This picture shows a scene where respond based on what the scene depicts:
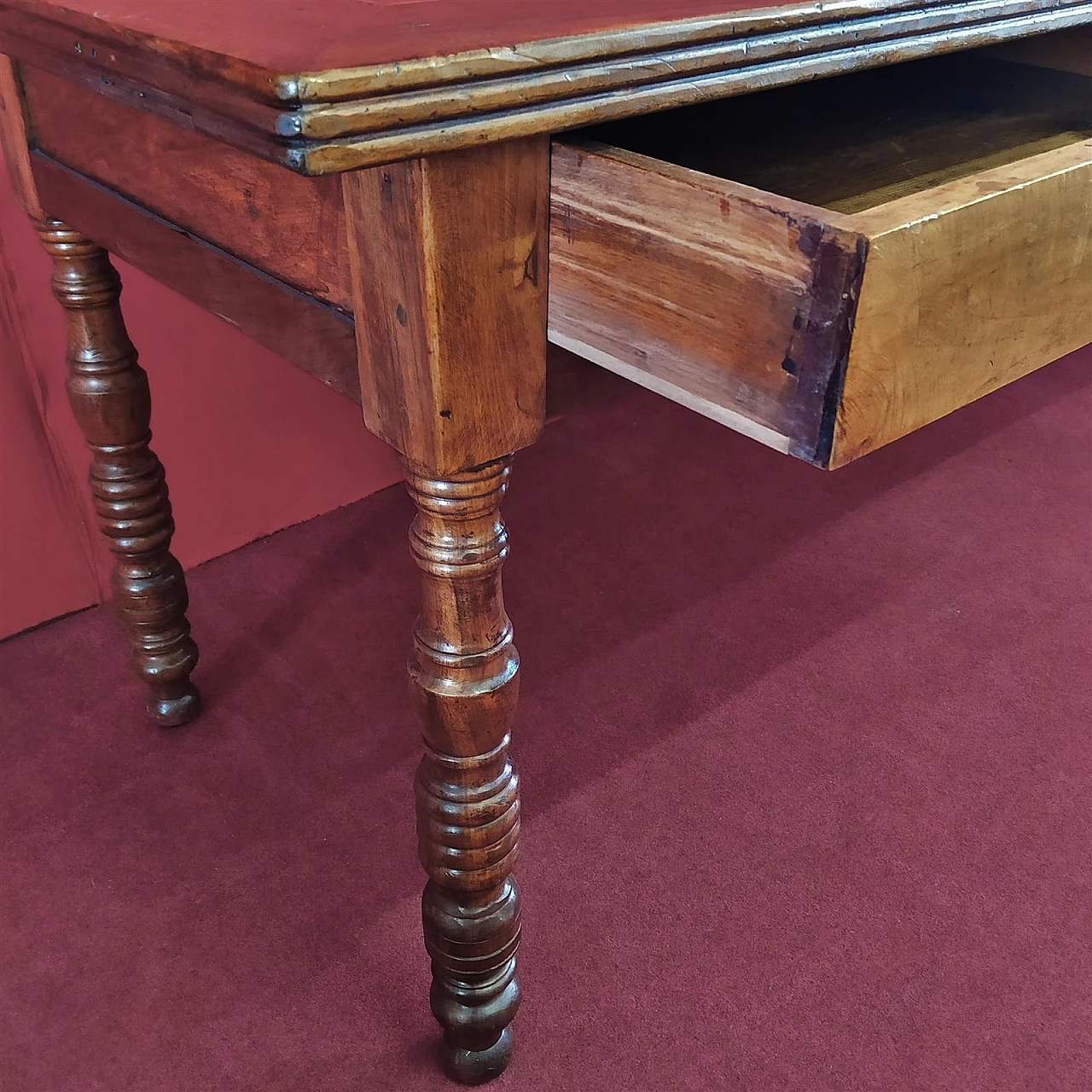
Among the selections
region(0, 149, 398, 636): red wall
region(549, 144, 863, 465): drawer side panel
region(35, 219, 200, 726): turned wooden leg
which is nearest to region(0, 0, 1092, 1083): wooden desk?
region(549, 144, 863, 465): drawer side panel

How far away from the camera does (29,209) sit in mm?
842

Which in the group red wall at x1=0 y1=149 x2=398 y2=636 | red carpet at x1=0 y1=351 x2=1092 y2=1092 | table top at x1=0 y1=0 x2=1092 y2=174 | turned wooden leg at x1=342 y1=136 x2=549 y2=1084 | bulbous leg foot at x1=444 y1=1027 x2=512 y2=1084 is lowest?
red carpet at x1=0 y1=351 x2=1092 y2=1092

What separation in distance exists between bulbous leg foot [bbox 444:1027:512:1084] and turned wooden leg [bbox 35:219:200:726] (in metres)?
0.48

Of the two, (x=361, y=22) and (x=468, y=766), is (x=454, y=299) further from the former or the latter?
(x=468, y=766)

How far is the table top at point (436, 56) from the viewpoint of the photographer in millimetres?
413

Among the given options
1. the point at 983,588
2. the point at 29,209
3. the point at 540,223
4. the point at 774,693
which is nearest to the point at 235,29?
the point at 540,223

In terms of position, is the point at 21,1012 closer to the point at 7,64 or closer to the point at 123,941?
the point at 123,941

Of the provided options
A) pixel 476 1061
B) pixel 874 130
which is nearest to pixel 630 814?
pixel 476 1061

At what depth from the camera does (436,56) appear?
42cm

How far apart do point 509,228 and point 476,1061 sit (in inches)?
22.6

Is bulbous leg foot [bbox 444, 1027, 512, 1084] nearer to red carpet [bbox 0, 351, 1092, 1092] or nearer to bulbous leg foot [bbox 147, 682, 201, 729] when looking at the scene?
red carpet [bbox 0, 351, 1092, 1092]

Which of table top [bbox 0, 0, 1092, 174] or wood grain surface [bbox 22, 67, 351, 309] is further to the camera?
wood grain surface [bbox 22, 67, 351, 309]

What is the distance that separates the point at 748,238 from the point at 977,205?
0.10 m

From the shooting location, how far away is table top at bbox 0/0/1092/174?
41 cm
